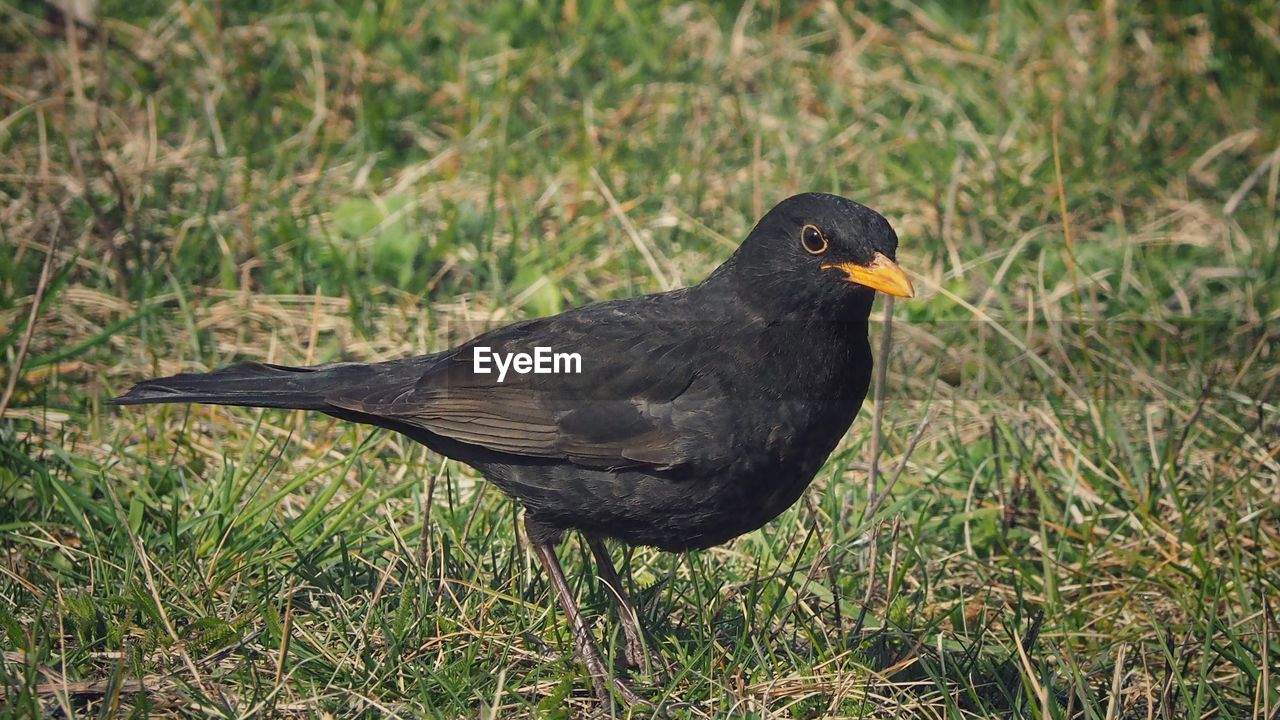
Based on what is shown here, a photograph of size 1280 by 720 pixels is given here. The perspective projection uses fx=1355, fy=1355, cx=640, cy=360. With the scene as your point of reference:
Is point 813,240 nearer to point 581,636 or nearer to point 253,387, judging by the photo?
point 581,636

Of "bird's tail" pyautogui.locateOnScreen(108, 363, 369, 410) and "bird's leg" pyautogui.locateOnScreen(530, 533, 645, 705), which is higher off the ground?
"bird's tail" pyautogui.locateOnScreen(108, 363, 369, 410)

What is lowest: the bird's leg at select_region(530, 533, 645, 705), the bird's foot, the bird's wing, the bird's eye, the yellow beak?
the bird's foot

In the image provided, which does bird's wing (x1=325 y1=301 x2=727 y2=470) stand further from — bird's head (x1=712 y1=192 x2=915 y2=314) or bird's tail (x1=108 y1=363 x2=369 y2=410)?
bird's head (x1=712 y1=192 x2=915 y2=314)

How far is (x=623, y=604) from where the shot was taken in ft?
12.0

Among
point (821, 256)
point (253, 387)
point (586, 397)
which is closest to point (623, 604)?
point (586, 397)

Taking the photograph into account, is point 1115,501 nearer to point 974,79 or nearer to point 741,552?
point 741,552

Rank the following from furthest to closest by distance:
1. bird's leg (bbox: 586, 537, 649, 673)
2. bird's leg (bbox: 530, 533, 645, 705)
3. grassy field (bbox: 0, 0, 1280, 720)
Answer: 1. bird's leg (bbox: 586, 537, 649, 673)
2. grassy field (bbox: 0, 0, 1280, 720)
3. bird's leg (bbox: 530, 533, 645, 705)

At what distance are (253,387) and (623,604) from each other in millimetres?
1210

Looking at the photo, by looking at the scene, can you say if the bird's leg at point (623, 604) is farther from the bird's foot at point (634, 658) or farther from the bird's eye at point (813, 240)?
the bird's eye at point (813, 240)

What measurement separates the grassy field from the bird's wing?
26cm

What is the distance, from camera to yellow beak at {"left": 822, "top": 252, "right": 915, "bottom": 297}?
3.39m

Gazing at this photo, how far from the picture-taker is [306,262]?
5684mm

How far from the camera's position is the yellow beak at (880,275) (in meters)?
3.39

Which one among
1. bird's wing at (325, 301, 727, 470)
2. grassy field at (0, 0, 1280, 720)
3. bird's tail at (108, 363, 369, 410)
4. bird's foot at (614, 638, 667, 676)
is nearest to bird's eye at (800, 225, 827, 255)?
bird's wing at (325, 301, 727, 470)
